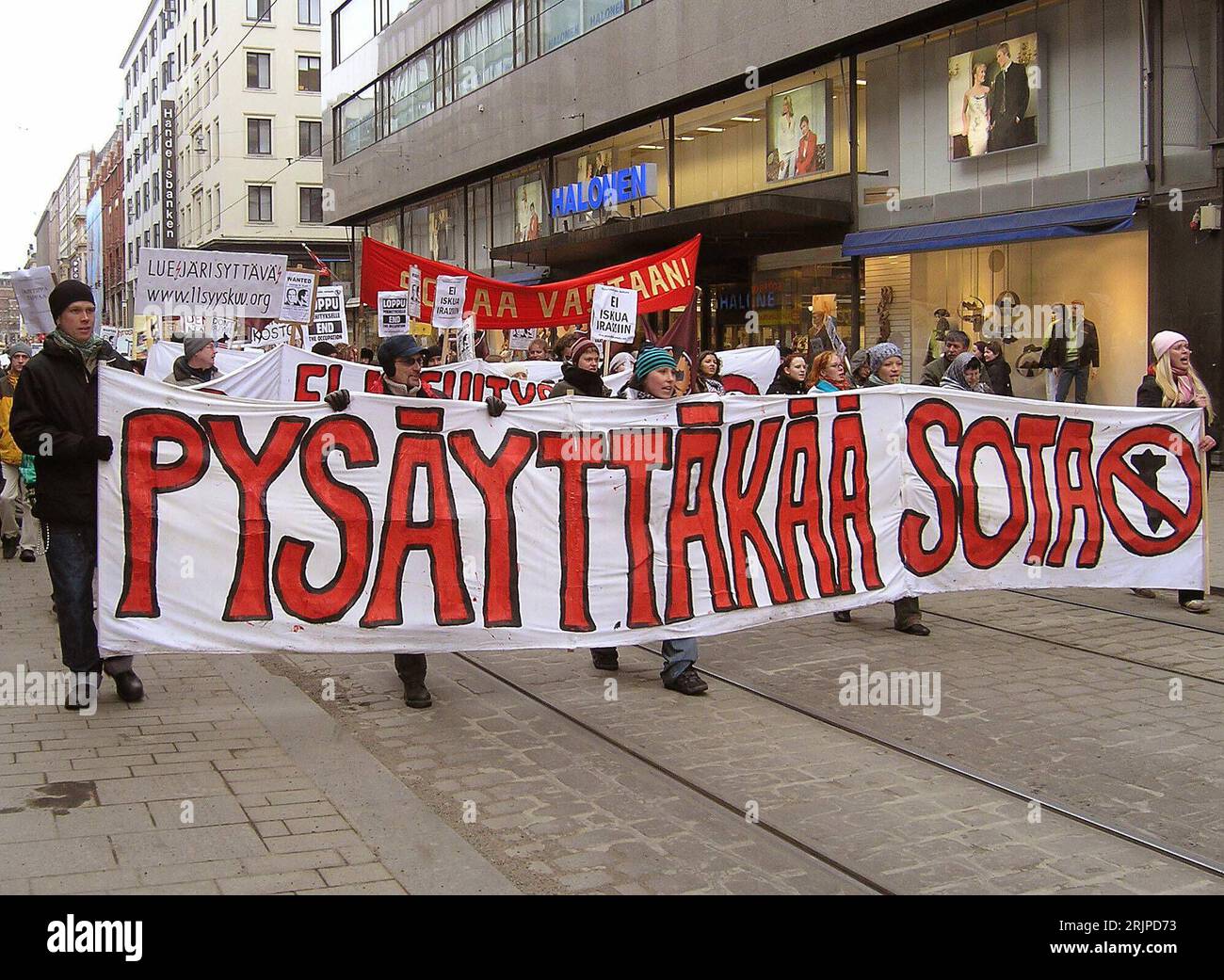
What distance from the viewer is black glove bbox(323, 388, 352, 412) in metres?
6.36

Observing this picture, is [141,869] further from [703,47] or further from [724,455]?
[703,47]

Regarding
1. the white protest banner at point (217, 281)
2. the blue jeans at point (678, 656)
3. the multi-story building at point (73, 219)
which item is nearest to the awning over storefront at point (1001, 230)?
the white protest banner at point (217, 281)

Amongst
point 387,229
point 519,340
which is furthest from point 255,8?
point 519,340

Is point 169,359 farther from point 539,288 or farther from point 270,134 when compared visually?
point 270,134

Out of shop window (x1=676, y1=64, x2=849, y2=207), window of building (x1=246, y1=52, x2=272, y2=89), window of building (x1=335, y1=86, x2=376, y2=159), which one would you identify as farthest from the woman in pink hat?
window of building (x1=246, y1=52, x2=272, y2=89)

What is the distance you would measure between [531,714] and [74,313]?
3002mm

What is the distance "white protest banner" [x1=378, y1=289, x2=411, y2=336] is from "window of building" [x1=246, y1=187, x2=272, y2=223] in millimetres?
48229

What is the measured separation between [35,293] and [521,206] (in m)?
24.3

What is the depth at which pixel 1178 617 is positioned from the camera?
28.9 ft

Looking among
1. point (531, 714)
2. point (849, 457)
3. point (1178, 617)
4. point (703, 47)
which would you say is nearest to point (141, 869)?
point (531, 714)

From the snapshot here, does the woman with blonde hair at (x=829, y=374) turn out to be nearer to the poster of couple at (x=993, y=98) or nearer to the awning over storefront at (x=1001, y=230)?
the awning over storefront at (x=1001, y=230)

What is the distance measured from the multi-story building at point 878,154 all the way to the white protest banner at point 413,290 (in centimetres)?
787

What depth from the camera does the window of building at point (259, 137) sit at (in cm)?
5869
